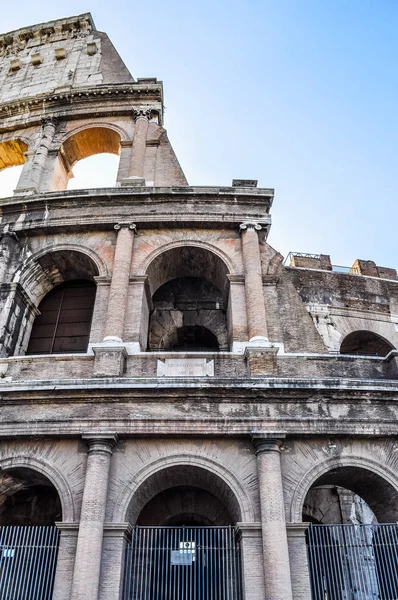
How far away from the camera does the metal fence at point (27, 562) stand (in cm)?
791

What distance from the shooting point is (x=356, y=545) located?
8078 millimetres

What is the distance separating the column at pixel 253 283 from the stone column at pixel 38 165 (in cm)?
583

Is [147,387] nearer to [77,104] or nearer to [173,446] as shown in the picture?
[173,446]

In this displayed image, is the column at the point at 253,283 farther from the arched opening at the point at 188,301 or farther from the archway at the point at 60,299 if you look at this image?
the archway at the point at 60,299

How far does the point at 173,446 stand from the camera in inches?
335

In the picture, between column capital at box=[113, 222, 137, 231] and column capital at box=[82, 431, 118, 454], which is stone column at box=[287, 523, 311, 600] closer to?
column capital at box=[82, 431, 118, 454]

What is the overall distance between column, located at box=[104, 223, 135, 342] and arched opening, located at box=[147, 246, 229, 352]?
76cm

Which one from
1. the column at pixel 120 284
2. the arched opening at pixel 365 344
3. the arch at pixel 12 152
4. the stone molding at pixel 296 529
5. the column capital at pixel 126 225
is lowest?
the stone molding at pixel 296 529

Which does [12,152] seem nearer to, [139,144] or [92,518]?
[139,144]

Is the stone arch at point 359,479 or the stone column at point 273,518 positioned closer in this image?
the stone column at point 273,518

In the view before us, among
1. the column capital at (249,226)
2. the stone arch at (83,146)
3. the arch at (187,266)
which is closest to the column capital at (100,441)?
the arch at (187,266)

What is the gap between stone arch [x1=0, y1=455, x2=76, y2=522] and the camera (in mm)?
7980

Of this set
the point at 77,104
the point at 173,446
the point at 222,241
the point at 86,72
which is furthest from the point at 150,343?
the point at 86,72

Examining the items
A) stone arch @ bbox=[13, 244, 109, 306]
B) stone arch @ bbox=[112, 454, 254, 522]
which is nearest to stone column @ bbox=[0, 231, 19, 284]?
stone arch @ bbox=[13, 244, 109, 306]
